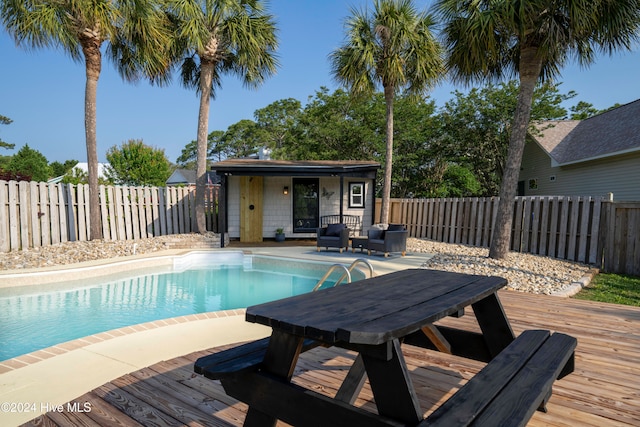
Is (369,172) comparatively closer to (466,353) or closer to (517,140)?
(517,140)

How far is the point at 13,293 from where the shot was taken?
5.84 m

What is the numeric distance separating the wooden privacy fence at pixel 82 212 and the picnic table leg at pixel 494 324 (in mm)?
9693

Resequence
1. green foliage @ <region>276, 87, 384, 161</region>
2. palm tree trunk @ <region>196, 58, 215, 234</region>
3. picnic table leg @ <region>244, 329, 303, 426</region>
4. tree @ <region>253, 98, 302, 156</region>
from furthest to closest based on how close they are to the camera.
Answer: tree @ <region>253, 98, 302, 156</region> → green foliage @ <region>276, 87, 384, 161</region> → palm tree trunk @ <region>196, 58, 215, 234</region> → picnic table leg @ <region>244, 329, 303, 426</region>

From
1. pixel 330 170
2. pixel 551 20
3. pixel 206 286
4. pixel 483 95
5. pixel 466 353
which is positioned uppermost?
pixel 483 95

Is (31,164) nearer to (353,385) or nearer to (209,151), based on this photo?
(209,151)

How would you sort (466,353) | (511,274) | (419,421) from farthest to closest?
(511,274) → (466,353) → (419,421)

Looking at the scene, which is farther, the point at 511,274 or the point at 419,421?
the point at 511,274

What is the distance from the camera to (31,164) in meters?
27.2

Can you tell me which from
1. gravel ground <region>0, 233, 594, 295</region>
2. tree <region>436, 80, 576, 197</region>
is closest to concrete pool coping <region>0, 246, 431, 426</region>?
gravel ground <region>0, 233, 594, 295</region>

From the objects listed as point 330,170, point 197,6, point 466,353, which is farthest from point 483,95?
point 466,353

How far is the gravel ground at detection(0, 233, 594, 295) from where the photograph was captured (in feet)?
19.0

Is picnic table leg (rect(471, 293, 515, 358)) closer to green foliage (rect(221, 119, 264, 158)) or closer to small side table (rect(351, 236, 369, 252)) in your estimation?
small side table (rect(351, 236, 369, 252))

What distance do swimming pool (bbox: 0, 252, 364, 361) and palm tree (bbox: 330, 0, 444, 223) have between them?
5159 mm

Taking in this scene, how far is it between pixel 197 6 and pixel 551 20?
29.2 feet
